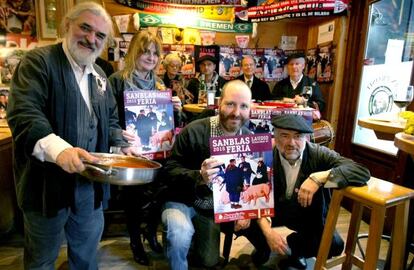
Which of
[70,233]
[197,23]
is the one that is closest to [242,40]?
[197,23]

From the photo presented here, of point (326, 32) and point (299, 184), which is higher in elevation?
point (326, 32)

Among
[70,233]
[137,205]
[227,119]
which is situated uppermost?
[227,119]

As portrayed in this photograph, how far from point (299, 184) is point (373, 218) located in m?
0.46

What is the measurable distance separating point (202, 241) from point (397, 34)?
8.80ft

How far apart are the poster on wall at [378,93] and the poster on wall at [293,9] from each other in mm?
734

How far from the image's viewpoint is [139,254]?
6.89ft

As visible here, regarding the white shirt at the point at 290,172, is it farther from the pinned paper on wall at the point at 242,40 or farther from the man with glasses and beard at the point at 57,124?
the pinned paper on wall at the point at 242,40

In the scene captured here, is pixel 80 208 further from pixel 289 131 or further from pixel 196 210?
pixel 289 131

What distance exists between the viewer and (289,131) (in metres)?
1.62

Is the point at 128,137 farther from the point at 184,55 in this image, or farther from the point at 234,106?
the point at 184,55

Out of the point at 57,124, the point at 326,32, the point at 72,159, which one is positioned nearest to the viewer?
the point at 72,159

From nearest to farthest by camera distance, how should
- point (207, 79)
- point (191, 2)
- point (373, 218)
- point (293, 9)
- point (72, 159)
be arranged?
point (72, 159)
point (373, 218)
point (293, 9)
point (207, 79)
point (191, 2)

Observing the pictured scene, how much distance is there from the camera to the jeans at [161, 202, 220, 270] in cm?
155

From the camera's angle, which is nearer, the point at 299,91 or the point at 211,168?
the point at 211,168
